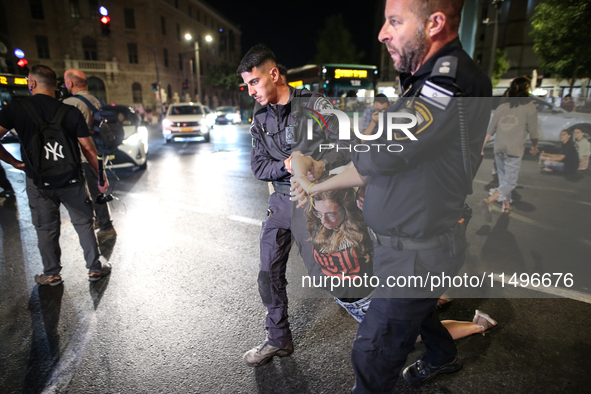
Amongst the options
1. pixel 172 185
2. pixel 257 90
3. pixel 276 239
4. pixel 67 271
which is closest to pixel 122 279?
pixel 67 271

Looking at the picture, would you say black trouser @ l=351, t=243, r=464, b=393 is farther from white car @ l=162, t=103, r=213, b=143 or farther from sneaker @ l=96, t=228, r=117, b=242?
white car @ l=162, t=103, r=213, b=143

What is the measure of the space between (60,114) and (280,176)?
7.52ft

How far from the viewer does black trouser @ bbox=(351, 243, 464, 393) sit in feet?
4.97

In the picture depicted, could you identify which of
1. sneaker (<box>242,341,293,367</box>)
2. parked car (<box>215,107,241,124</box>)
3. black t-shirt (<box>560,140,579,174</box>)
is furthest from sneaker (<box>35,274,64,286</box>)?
parked car (<box>215,107,241,124</box>)

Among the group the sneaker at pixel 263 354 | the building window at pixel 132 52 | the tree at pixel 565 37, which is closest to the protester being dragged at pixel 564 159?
the sneaker at pixel 263 354

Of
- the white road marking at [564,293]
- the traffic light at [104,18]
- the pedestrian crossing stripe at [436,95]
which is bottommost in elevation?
the white road marking at [564,293]

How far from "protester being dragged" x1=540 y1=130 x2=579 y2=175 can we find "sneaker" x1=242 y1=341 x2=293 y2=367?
819cm

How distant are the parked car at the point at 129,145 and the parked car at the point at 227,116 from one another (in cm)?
1765

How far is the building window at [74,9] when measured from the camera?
36825mm

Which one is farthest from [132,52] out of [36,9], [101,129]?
[101,129]

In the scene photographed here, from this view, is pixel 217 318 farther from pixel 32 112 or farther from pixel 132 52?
pixel 132 52

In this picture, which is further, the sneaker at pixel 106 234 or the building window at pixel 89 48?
the building window at pixel 89 48

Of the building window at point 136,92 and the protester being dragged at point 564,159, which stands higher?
the building window at point 136,92

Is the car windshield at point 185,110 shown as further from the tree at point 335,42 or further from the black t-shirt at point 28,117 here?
the tree at point 335,42
